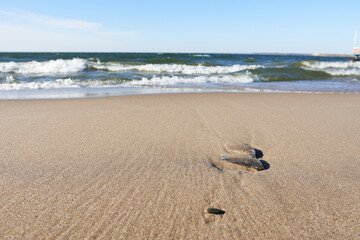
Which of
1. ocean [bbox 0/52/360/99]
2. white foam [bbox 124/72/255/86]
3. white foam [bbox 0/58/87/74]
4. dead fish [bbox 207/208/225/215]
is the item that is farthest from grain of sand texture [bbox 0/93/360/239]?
white foam [bbox 0/58/87/74]

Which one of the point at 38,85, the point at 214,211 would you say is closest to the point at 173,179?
the point at 214,211

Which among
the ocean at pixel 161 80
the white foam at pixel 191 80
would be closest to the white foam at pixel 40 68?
the ocean at pixel 161 80

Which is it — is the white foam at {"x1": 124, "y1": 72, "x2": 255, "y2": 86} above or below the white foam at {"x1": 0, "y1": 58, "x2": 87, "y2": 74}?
below

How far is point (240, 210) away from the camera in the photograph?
68.2 inches

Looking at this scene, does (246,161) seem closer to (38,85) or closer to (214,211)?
(214,211)

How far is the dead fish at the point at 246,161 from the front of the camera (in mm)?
2407

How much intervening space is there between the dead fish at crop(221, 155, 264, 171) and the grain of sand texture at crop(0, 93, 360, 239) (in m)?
0.06

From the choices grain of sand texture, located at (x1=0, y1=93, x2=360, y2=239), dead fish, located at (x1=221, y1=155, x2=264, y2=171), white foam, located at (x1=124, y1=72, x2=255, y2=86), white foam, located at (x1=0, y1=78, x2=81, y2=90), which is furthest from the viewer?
white foam, located at (x1=124, y1=72, x2=255, y2=86)

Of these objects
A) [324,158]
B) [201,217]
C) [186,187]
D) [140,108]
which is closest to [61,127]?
[140,108]

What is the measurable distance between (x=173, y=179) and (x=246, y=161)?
0.78m

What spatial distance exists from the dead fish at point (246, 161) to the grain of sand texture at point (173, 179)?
63 millimetres

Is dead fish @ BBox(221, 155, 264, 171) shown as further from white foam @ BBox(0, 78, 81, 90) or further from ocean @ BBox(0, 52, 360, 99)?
white foam @ BBox(0, 78, 81, 90)

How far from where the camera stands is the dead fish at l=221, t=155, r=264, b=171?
241 centimetres

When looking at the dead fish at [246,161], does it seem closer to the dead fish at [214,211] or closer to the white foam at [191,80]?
the dead fish at [214,211]
